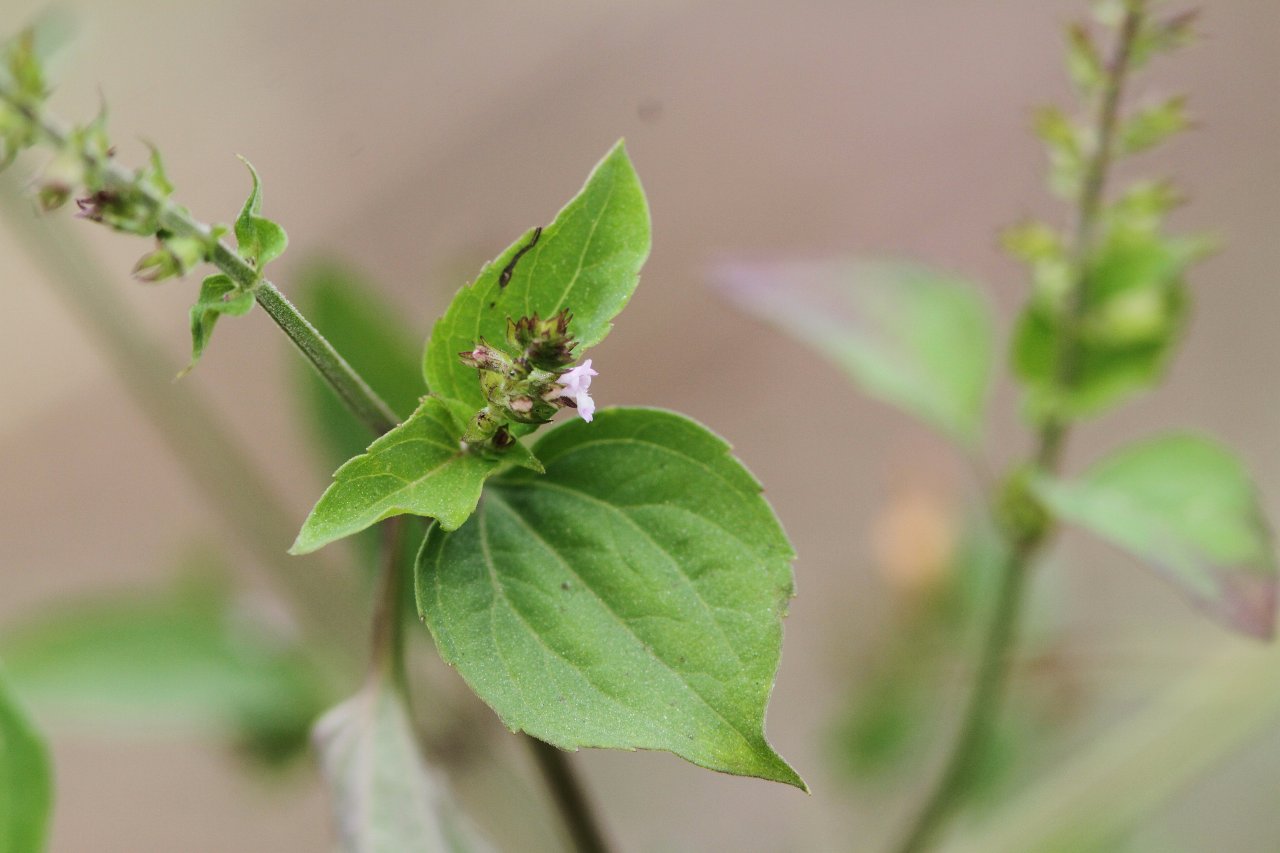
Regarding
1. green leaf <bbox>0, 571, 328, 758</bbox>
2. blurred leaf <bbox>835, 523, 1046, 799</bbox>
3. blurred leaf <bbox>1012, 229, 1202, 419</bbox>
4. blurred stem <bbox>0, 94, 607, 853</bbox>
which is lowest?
blurred leaf <bbox>835, 523, 1046, 799</bbox>

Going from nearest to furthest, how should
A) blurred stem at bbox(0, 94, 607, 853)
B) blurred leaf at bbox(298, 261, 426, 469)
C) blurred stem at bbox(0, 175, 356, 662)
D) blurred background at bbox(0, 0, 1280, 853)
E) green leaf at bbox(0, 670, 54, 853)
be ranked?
blurred stem at bbox(0, 94, 607, 853) < green leaf at bbox(0, 670, 54, 853) < blurred leaf at bbox(298, 261, 426, 469) < blurred stem at bbox(0, 175, 356, 662) < blurred background at bbox(0, 0, 1280, 853)

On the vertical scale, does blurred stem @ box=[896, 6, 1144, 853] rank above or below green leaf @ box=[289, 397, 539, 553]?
below

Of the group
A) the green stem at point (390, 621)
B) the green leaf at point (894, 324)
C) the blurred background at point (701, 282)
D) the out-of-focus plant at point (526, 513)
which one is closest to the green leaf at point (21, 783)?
the out-of-focus plant at point (526, 513)

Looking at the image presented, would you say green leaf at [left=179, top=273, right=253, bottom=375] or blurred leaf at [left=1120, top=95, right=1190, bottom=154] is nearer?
green leaf at [left=179, top=273, right=253, bottom=375]

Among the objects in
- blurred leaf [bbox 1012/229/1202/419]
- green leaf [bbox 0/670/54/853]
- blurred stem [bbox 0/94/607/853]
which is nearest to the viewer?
blurred stem [bbox 0/94/607/853]

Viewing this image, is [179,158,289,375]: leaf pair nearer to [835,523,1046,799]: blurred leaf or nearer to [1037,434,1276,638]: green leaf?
[1037,434,1276,638]: green leaf

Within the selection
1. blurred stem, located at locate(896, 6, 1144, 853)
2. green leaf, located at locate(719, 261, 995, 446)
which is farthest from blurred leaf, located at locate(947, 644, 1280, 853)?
green leaf, located at locate(719, 261, 995, 446)

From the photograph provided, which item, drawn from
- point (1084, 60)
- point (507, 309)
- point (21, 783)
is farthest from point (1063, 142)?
point (21, 783)

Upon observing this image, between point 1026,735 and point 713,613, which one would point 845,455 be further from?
point 713,613
